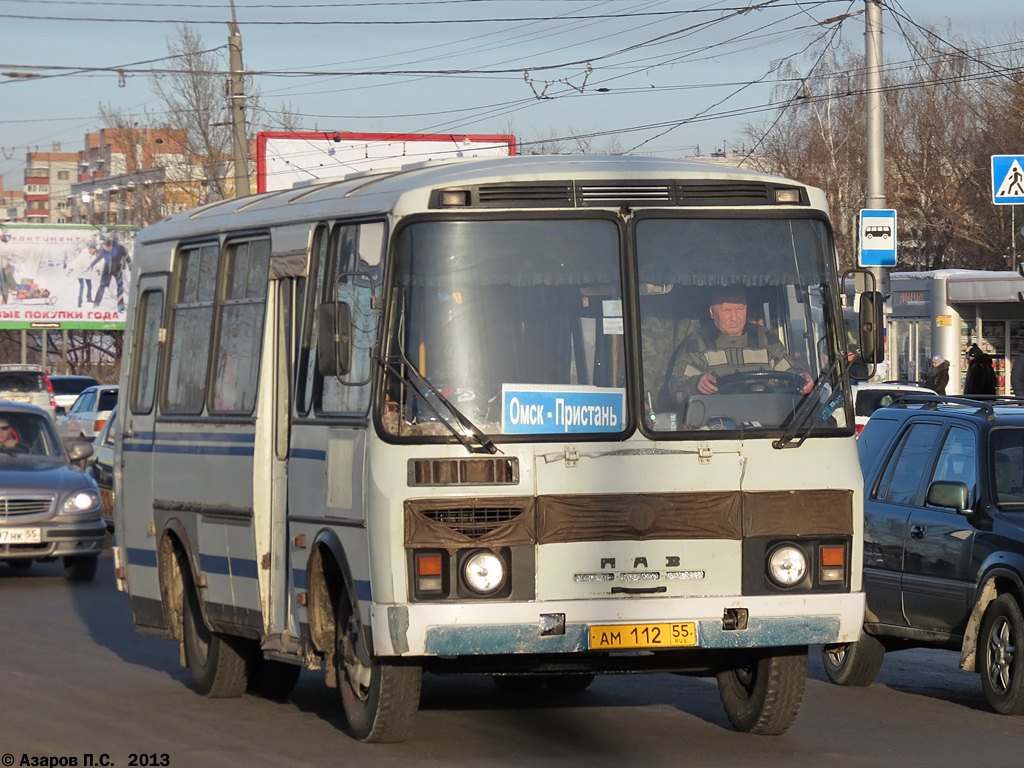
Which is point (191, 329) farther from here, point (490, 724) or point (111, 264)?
point (111, 264)

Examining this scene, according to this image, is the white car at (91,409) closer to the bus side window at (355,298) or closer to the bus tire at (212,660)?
the bus tire at (212,660)

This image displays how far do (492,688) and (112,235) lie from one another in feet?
195

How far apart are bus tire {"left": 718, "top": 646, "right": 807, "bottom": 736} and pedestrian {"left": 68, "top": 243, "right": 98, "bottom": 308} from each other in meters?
61.5

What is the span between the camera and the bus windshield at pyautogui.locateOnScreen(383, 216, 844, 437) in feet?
26.0

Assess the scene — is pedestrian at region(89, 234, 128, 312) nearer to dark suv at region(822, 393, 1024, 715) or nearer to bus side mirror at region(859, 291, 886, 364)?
dark suv at region(822, 393, 1024, 715)

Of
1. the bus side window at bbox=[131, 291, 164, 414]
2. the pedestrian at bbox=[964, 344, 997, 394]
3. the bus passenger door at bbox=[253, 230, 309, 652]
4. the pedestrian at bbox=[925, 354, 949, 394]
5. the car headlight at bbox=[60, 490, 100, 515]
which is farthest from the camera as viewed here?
the pedestrian at bbox=[925, 354, 949, 394]

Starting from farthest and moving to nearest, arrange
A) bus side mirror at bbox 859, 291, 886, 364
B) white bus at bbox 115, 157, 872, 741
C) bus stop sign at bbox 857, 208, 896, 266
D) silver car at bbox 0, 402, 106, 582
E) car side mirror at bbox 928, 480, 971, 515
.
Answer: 1. bus stop sign at bbox 857, 208, 896, 266
2. silver car at bbox 0, 402, 106, 582
3. car side mirror at bbox 928, 480, 971, 515
4. bus side mirror at bbox 859, 291, 886, 364
5. white bus at bbox 115, 157, 872, 741

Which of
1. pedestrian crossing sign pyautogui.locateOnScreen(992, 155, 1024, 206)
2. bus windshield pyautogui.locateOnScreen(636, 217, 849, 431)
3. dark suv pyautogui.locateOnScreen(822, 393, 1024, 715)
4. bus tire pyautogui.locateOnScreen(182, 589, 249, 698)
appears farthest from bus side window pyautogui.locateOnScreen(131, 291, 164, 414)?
pedestrian crossing sign pyautogui.locateOnScreen(992, 155, 1024, 206)

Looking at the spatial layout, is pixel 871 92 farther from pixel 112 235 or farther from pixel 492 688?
pixel 112 235

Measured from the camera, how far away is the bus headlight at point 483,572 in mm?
7766

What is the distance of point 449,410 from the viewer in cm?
786

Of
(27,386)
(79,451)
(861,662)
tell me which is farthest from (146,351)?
(27,386)

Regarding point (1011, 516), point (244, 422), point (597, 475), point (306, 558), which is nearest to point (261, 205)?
point (244, 422)

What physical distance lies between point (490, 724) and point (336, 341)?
7.48ft
